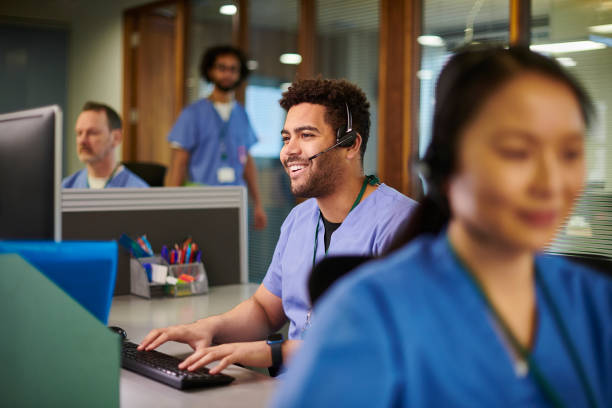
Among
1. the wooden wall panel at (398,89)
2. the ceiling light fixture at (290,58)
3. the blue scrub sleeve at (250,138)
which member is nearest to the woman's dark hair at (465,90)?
the wooden wall panel at (398,89)

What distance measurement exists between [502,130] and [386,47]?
3.08 m

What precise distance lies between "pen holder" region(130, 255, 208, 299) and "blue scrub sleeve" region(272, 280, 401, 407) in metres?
1.70

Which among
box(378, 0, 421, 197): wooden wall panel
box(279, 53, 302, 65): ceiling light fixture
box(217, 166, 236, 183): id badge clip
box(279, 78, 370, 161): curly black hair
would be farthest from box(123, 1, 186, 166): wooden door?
box(279, 78, 370, 161): curly black hair

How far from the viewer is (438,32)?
3369 mm

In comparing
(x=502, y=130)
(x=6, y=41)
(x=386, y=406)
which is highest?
(x=6, y=41)

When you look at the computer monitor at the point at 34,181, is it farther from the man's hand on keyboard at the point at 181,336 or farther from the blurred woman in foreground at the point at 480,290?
the blurred woman in foreground at the point at 480,290

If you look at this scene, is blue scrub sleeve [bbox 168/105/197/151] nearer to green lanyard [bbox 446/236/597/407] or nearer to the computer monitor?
the computer monitor

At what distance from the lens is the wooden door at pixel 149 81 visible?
545 centimetres

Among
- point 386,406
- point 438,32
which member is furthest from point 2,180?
point 438,32

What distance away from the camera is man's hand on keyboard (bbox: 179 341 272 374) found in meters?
1.29

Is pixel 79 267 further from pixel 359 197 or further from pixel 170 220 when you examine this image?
pixel 170 220

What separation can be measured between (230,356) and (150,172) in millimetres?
2327

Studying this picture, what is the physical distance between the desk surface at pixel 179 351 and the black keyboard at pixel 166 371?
0.01 metres

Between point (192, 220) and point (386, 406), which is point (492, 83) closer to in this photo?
point (386, 406)
